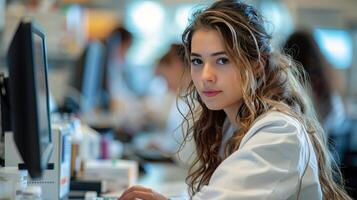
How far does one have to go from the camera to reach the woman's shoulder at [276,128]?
1395 mm

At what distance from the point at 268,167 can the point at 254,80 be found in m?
0.28

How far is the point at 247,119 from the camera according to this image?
155 cm

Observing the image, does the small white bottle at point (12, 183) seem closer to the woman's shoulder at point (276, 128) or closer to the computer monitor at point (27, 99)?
the computer monitor at point (27, 99)

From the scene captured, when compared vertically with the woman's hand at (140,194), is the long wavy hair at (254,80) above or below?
above

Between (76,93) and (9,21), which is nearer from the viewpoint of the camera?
(9,21)

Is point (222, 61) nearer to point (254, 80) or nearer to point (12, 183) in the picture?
point (254, 80)

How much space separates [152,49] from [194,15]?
5.10m

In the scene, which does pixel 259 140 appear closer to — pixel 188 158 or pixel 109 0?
pixel 188 158

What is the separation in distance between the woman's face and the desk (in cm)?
57

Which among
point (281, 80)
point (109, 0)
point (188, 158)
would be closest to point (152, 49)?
point (109, 0)

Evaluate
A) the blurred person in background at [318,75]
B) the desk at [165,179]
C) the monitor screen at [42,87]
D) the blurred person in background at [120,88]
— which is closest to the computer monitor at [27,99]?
the monitor screen at [42,87]

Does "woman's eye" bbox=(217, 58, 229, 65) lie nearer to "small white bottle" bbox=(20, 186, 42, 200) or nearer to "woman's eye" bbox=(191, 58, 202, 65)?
"woman's eye" bbox=(191, 58, 202, 65)

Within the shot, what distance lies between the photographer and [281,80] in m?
1.62

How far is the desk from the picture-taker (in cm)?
Result: 216
